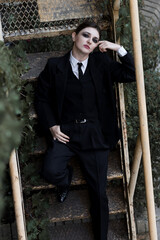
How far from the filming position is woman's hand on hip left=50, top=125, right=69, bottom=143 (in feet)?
10.9

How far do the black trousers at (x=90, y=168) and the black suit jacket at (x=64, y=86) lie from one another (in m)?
0.20

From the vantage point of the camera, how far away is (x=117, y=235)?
3611 mm

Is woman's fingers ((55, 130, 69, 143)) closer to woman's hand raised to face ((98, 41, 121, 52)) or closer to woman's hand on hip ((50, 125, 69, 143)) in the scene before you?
woman's hand on hip ((50, 125, 69, 143))

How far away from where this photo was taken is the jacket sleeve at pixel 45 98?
3326mm

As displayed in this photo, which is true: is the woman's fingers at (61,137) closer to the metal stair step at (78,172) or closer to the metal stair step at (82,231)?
the metal stair step at (78,172)

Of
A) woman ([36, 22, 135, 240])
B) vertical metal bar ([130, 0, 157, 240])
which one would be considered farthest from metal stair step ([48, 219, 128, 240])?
vertical metal bar ([130, 0, 157, 240])

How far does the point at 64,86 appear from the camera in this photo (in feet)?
10.8

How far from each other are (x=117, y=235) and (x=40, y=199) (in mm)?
790

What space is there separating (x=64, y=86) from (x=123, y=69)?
505mm

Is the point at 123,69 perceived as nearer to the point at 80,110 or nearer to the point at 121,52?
the point at 121,52

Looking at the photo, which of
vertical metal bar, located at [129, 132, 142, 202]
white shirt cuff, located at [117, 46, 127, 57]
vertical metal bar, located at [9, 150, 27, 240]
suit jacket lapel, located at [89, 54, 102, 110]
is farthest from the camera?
suit jacket lapel, located at [89, 54, 102, 110]

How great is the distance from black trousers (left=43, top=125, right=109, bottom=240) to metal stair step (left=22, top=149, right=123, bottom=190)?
3.9 inches

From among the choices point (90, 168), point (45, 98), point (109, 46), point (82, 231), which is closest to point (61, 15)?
point (109, 46)

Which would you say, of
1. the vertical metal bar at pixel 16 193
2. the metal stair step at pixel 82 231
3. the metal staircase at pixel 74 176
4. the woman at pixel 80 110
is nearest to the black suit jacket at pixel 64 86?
the woman at pixel 80 110
